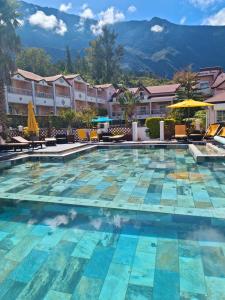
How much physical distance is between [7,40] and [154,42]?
169m

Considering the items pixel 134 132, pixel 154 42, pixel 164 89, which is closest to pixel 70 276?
pixel 134 132

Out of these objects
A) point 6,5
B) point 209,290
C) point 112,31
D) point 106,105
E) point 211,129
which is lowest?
point 209,290

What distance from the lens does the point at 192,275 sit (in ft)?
10.4

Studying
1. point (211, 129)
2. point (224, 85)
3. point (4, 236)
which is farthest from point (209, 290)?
point (224, 85)

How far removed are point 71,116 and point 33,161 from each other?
21.3 meters

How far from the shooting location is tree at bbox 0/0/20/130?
16.9m

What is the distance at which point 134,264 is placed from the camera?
3.43 meters

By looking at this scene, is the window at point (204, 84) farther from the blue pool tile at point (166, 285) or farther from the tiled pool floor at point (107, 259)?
the blue pool tile at point (166, 285)

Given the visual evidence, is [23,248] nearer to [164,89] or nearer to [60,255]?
[60,255]

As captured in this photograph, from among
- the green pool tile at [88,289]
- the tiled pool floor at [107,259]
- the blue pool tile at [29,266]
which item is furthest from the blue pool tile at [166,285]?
the blue pool tile at [29,266]

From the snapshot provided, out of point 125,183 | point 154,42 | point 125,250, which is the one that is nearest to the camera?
point 125,250

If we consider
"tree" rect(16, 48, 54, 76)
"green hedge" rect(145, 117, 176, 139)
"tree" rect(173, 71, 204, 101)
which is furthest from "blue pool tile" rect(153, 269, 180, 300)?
"tree" rect(16, 48, 54, 76)

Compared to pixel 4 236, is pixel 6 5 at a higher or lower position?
higher

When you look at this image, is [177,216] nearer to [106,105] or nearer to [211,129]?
[211,129]
